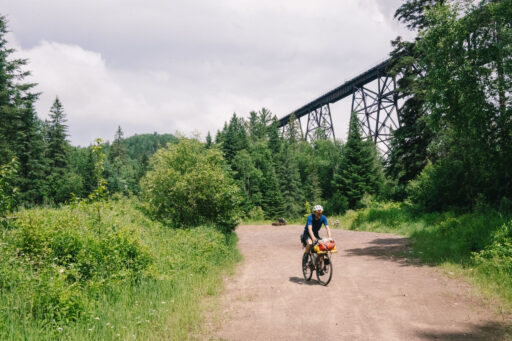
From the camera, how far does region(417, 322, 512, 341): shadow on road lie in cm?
490

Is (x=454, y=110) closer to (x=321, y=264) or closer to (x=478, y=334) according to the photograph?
(x=321, y=264)

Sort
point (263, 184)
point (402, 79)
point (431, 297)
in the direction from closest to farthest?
point (431, 297) → point (402, 79) → point (263, 184)

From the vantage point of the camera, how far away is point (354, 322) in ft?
18.6

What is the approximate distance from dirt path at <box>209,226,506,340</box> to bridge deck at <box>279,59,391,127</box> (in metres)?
19.5

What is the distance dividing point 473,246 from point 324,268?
4922mm

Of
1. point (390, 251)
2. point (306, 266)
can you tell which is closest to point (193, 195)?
point (306, 266)

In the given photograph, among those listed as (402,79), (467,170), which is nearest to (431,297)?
(467,170)

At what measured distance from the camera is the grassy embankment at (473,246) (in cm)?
698

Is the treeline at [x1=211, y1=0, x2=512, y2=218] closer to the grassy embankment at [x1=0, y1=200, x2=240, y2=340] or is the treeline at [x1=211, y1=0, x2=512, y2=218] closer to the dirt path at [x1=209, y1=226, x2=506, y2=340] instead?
the dirt path at [x1=209, y1=226, x2=506, y2=340]

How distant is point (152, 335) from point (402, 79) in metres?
21.1

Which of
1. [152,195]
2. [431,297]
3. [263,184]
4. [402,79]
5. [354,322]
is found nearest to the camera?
[354,322]

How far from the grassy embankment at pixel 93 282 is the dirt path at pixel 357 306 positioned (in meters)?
0.86

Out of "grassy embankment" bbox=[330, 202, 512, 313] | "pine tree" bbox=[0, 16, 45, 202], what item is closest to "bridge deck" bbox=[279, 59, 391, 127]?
"grassy embankment" bbox=[330, 202, 512, 313]

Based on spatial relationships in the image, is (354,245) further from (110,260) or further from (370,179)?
(370,179)
